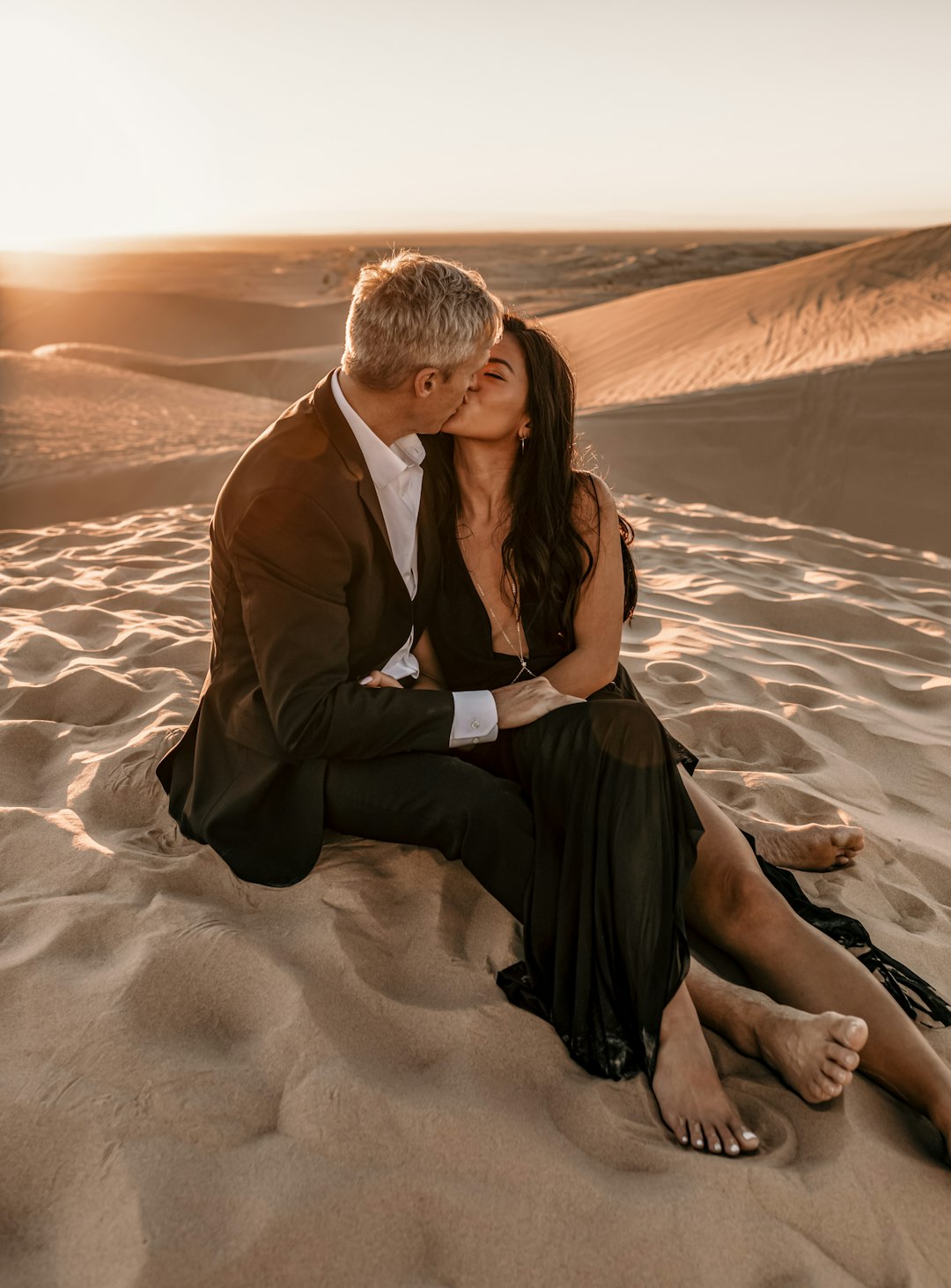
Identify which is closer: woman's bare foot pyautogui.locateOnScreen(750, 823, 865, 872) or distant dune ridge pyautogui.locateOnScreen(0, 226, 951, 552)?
woman's bare foot pyautogui.locateOnScreen(750, 823, 865, 872)

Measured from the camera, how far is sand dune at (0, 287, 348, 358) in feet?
105

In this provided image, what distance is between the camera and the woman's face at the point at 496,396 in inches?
105

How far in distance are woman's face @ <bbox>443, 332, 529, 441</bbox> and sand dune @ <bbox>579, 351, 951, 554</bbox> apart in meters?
6.82

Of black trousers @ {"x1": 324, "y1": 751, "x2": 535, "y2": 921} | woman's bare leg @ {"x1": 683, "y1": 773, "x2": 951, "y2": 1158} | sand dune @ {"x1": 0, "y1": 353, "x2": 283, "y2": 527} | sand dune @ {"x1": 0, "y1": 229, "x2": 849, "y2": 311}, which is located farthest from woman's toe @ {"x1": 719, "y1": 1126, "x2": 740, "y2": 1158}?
sand dune @ {"x1": 0, "y1": 229, "x2": 849, "y2": 311}

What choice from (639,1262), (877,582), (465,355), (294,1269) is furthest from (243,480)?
(877,582)

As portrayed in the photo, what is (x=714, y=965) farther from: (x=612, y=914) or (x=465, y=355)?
(x=465, y=355)

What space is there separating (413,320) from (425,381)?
0.15 m

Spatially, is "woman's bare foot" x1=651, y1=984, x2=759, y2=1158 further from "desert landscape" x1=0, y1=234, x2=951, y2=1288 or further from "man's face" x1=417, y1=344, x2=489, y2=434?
"man's face" x1=417, y1=344, x2=489, y2=434

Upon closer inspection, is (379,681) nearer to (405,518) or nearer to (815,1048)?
(405,518)

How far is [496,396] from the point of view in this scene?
2668 mm

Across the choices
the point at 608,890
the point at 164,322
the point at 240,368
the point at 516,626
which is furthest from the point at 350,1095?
the point at 164,322

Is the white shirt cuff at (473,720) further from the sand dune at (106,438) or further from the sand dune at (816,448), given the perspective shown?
the sand dune at (816,448)

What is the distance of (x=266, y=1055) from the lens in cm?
194

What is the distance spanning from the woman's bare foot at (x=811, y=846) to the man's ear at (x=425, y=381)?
1.53 metres
